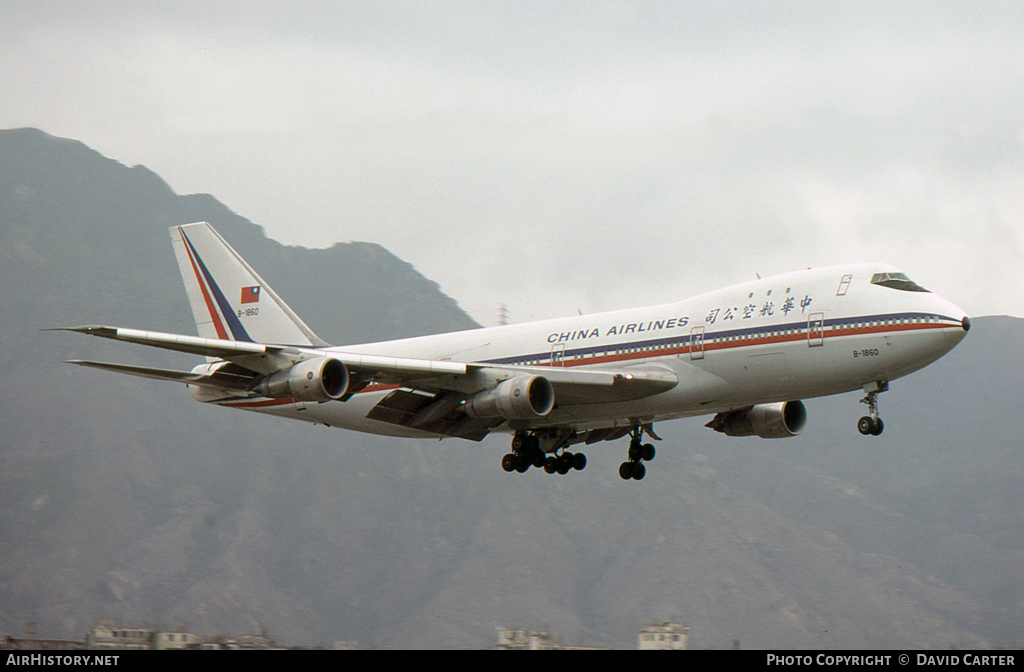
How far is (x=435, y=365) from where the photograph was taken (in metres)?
39.5

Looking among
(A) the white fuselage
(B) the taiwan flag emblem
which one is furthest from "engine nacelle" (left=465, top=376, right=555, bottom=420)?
(B) the taiwan flag emblem

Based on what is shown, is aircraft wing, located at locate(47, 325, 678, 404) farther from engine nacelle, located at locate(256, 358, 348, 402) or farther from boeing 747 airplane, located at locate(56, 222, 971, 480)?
engine nacelle, located at locate(256, 358, 348, 402)

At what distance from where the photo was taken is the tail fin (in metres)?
51.1

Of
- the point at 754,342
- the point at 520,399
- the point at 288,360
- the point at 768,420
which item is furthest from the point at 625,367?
the point at 288,360

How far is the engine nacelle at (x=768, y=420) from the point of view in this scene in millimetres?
43969

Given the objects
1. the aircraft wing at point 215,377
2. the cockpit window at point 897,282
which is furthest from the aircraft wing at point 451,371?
the cockpit window at point 897,282

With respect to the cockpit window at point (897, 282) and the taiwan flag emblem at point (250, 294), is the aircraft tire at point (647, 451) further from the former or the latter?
the taiwan flag emblem at point (250, 294)

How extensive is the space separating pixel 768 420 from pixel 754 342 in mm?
7512

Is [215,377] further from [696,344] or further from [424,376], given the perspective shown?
[696,344]

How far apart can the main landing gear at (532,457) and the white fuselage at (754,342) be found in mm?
735

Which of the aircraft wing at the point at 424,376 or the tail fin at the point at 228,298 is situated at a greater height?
the tail fin at the point at 228,298

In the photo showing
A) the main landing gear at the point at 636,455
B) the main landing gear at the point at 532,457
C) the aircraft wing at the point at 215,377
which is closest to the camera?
the aircraft wing at the point at 215,377
